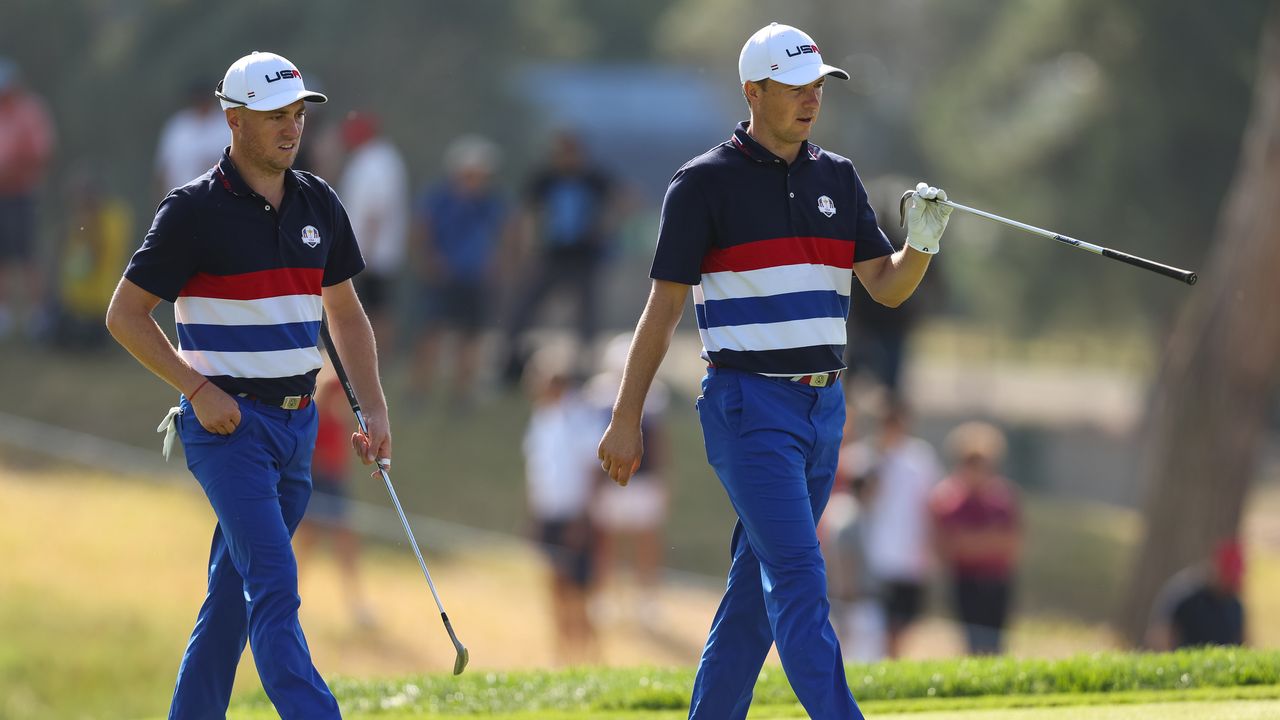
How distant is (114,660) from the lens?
34.7 ft

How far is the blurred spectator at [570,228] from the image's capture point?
1531cm

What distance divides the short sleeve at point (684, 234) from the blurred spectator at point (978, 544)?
25.8ft

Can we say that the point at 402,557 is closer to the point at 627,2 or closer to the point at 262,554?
the point at 262,554

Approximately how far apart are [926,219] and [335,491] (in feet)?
27.3

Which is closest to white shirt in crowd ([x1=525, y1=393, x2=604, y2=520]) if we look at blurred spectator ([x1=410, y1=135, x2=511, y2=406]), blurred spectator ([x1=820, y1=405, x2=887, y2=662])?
blurred spectator ([x1=820, y1=405, x2=887, y2=662])

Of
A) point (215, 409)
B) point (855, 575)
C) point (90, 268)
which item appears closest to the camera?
point (215, 409)

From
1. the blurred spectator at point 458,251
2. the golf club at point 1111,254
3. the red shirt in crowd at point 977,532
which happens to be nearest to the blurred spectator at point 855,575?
the red shirt in crowd at point 977,532

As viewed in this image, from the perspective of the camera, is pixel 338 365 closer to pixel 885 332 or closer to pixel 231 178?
pixel 231 178

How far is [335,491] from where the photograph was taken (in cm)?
1245

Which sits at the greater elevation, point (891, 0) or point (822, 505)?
point (891, 0)

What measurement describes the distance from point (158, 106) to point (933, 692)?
22378mm

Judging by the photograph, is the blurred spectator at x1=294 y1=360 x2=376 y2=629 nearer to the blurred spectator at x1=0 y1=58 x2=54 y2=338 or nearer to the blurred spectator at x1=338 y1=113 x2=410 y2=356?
the blurred spectator at x1=338 y1=113 x2=410 y2=356

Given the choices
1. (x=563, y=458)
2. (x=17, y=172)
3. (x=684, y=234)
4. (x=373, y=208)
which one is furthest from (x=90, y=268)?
(x=684, y=234)

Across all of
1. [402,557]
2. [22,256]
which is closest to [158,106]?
[22,256]
